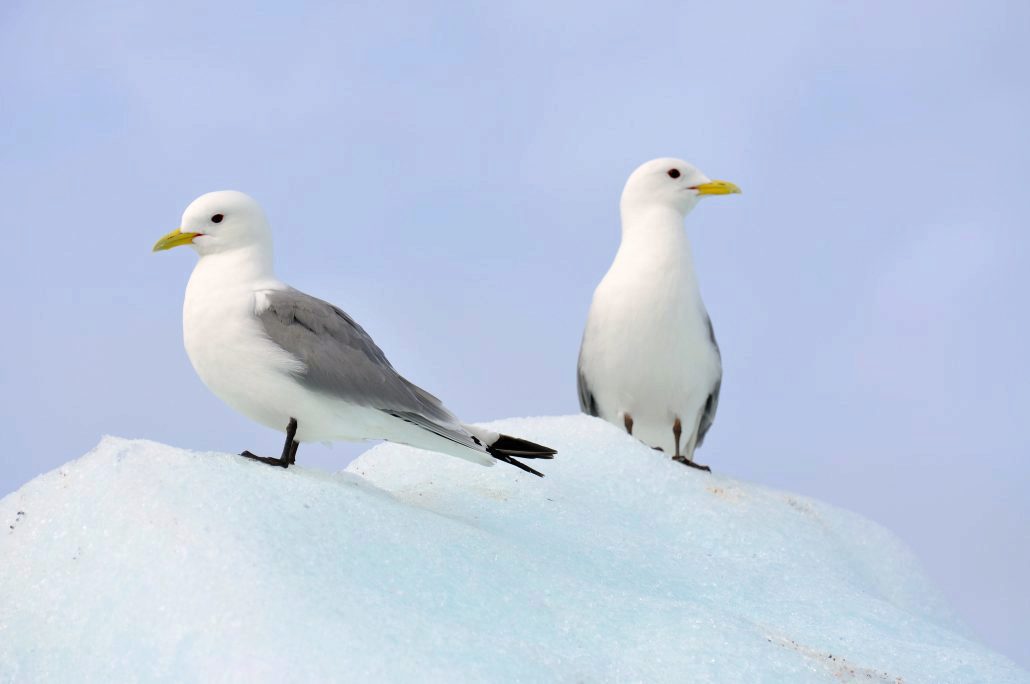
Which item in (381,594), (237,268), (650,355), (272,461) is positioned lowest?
(381,594)

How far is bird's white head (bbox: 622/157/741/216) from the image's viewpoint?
6.75 metres

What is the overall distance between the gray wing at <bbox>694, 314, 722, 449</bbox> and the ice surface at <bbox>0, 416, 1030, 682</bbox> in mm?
1958

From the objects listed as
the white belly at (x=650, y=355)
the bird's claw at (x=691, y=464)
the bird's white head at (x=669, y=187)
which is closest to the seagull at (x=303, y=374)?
the bird's claw at (x=691, y=464)

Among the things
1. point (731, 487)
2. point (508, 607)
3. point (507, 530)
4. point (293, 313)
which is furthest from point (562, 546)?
point (731, 487)

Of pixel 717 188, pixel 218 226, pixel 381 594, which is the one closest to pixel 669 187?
pixel 717 188

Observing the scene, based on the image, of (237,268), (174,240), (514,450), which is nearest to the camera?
(514,450)

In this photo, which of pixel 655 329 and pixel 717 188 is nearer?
pixel 655 329

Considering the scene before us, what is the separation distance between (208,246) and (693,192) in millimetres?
3168

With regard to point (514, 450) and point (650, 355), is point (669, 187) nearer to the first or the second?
point (650, 355)

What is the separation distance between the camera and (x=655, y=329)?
635 centimetres

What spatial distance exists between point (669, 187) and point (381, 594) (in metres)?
3.89

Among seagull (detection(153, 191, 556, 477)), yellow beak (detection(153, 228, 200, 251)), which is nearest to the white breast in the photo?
seagull (detection(153, 191, 556, 477))

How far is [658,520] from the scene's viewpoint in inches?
202

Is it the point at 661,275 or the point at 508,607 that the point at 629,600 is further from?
the point at 661,275
